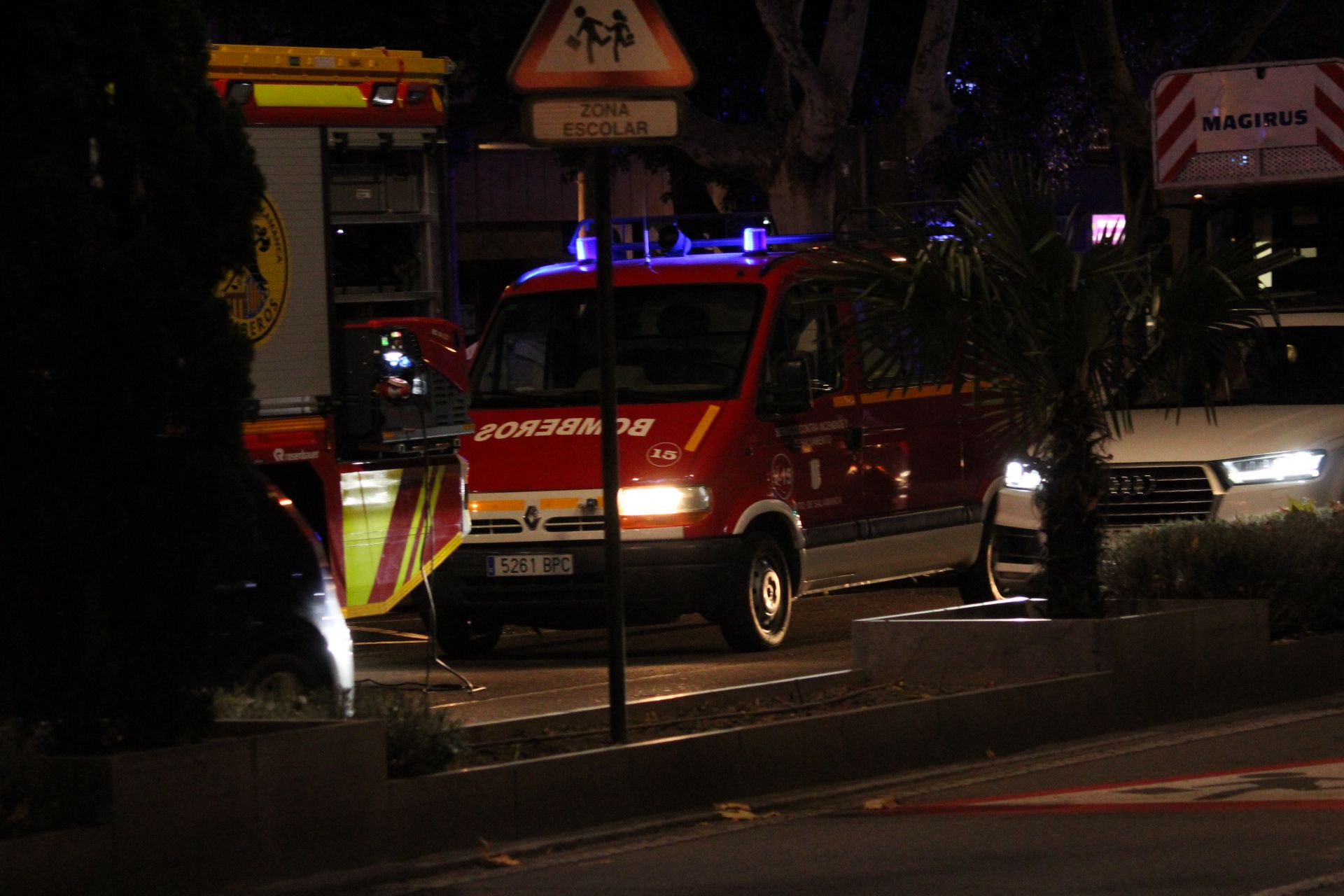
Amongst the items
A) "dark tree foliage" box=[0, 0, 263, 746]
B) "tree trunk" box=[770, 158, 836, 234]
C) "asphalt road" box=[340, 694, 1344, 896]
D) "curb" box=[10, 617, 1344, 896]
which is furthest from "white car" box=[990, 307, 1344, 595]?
"dark tree foliage" box=[0, 0, 263, 746]

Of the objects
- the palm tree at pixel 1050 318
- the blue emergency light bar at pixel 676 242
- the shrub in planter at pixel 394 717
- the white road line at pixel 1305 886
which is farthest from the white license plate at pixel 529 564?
the white road line at pixel 1305 886

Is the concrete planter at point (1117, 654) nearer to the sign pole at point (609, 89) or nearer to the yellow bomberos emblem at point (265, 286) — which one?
the sign pole at point (609, 89)

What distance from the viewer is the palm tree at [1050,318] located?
9.90 metres

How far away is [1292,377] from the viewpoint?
14.2 m

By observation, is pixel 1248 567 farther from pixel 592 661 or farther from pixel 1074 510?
pixel 592 661

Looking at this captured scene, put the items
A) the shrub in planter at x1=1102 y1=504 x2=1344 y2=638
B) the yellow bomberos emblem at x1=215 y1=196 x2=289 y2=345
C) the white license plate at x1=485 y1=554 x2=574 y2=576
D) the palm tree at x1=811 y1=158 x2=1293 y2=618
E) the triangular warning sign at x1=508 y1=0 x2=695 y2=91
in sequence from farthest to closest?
the white license plate at x1=485 y1=554 x2=574 y2=576 → the yellow bomberos emblem at x1=215 y1=196 x2=289 y2=345 → the shrub in planter at x1=1102 y1=504 x2=1344 y2=638 → the palm tree at x1=811 y1=158 x2=1293 y2=618 → the triangular warning sign at x1=508 y1=0 x2=695 y2=91

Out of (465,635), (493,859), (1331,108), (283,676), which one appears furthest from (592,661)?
(493,859)

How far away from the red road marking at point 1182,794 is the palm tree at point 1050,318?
1.91 meters

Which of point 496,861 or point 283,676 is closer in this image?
point 496,861

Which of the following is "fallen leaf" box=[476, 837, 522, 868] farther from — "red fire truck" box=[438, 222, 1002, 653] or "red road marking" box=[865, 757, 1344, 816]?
"red fire truck" box=[438, 222, 1002, 653]

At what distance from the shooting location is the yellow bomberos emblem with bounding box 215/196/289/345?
37.9ft

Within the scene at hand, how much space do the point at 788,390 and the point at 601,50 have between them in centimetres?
514

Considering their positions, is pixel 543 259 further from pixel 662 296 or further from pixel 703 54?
pixel 662 296

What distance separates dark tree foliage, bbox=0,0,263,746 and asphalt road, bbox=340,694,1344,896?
1.03 metres
